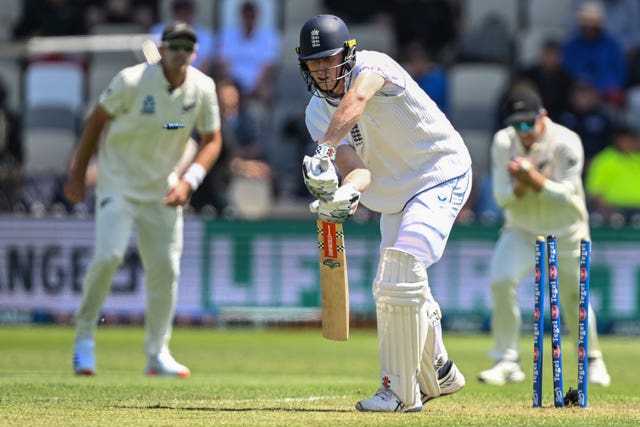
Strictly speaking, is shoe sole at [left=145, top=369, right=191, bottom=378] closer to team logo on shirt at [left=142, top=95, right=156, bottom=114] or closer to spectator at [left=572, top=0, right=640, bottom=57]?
team logo on shirt at [left=142, top=95, right=156, bottom=114]

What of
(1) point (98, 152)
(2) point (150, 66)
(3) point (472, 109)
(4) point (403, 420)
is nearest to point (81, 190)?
(1) point (98, 152)

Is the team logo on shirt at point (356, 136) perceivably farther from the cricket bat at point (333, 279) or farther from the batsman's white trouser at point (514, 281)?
the batsman's white trouser at point (514, 281)

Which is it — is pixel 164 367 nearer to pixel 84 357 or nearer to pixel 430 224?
pixel 84 357

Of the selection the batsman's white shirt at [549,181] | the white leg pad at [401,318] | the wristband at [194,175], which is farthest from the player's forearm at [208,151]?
the white leg pad at [401,318]

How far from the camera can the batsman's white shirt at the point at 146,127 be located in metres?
10.2

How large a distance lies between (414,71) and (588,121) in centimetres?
242

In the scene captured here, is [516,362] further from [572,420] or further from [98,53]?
[98,53]

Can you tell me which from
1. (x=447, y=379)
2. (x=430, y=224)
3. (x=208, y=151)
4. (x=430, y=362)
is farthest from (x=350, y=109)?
(x=208, y=151)

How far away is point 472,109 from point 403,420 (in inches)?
497

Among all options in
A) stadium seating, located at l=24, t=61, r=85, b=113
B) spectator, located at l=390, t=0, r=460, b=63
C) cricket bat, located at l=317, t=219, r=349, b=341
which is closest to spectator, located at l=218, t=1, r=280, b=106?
spectator, located at l=390, t=0, r=460, b=63

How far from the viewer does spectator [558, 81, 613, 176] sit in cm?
1753

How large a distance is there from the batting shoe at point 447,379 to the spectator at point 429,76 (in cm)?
1092

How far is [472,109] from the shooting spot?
1902cm

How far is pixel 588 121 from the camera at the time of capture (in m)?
17.7
